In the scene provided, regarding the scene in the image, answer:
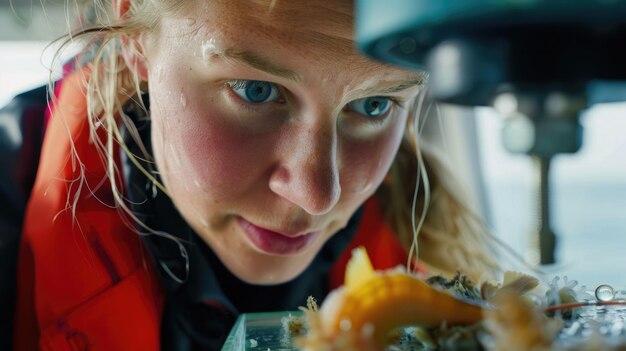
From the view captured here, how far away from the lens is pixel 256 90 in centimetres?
65

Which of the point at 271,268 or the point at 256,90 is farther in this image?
the point at 271,268

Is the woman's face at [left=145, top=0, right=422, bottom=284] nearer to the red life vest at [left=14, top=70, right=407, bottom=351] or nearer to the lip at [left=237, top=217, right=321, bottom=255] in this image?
the lip at [left=237, top=217, right=321, bottom=255]

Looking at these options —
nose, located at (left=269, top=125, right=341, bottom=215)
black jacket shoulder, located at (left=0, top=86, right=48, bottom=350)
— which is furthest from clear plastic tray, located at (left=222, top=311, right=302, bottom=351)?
black jacket shoulder, located at (left=0, top=86, right=48, bottom=350)

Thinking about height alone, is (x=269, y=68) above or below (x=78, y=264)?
above

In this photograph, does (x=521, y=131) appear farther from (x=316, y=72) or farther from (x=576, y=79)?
(x=316, y=72)

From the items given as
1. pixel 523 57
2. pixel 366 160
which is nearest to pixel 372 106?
pixel 366 160

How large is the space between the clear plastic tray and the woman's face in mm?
99

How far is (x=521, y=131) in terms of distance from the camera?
340mm

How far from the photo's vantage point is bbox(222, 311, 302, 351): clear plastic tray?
52 centimetres

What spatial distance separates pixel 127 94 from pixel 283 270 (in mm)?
265

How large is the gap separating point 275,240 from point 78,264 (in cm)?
24

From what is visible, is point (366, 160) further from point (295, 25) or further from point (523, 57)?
point (523, 57)

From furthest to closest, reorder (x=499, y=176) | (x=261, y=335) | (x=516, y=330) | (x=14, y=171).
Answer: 1. (x=499, y=176)
2. (x=14, y=171)
3. (x=261, y=335)
4. (x=516, y=330)

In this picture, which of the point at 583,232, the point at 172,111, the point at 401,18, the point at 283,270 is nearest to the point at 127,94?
the point at 172,111
